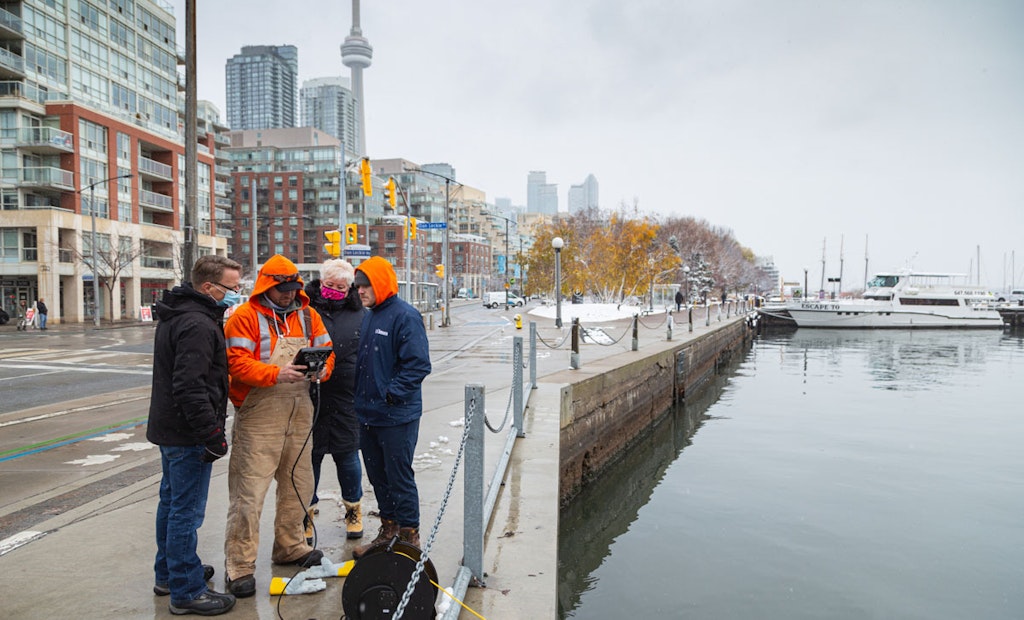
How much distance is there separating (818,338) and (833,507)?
42.9m

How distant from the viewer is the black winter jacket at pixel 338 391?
4695 mm

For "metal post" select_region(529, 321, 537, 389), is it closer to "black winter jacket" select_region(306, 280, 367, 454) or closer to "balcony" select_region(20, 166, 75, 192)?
"black winter jacket" select_region(306, 280, 367, 454)

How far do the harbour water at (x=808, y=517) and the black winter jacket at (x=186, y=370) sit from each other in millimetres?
5073

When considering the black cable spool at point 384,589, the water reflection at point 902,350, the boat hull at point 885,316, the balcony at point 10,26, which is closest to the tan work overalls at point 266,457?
the black cable spool at point 384,589

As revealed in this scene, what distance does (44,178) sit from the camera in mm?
43531

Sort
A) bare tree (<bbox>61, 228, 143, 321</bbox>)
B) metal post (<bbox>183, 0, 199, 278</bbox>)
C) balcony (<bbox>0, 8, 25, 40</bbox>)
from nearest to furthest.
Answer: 1. metal post (<bbox>183, 0, 199, 278</bbox>)
2. balcony (<bbox>0, 8, 25, 40</bbox>)
3. bare tree (<bbox>61, 228, 143, 321</bbox>)

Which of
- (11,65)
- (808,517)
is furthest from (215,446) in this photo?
(11,65)

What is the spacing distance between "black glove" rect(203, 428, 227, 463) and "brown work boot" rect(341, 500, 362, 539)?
136 centimetres

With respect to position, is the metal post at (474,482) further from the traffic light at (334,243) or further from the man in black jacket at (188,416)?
the traffic light at (334,243)

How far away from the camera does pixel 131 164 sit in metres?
50.1

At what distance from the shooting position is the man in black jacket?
3.60 metres

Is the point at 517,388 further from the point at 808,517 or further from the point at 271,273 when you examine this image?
the point at 808,517

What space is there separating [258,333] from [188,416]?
690mm

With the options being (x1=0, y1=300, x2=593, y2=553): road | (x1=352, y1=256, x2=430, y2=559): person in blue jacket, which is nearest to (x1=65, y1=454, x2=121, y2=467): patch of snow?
(x1=0, y1=300, x2=593, y2=553): road
